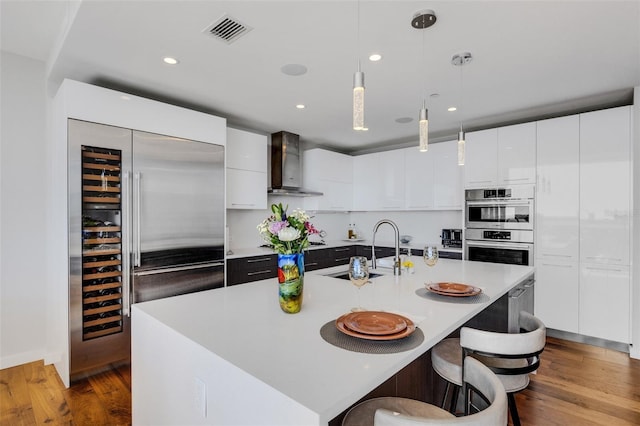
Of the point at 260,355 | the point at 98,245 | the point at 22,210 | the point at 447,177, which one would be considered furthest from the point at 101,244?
the point at 447,177

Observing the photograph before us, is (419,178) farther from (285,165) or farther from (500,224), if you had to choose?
(285,165)

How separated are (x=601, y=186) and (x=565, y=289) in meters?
1.14

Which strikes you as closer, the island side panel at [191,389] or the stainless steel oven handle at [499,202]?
the island side panel at [191,389]

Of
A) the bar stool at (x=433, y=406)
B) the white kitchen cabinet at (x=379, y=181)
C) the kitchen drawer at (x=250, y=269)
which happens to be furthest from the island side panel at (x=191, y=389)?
the white kitchen cabinet at (x=379, y=181)

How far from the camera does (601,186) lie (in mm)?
3268

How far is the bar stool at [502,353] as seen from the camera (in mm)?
1372

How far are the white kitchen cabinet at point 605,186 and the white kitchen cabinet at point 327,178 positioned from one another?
122 inches

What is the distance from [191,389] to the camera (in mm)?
1219

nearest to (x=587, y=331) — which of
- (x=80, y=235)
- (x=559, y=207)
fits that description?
(x=559, y=207)

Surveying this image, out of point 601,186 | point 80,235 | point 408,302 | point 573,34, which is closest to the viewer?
point 408,302

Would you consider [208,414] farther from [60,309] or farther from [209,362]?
[60,309]

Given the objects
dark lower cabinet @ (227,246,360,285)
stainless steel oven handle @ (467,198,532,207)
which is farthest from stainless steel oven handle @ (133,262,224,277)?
stainless steel oven handle @ (467,198,532,207)

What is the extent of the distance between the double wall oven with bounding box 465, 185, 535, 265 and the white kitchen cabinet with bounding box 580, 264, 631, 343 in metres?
0.56

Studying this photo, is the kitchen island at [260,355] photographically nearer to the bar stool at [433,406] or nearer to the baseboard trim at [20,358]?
the bar stool at [433,406]
